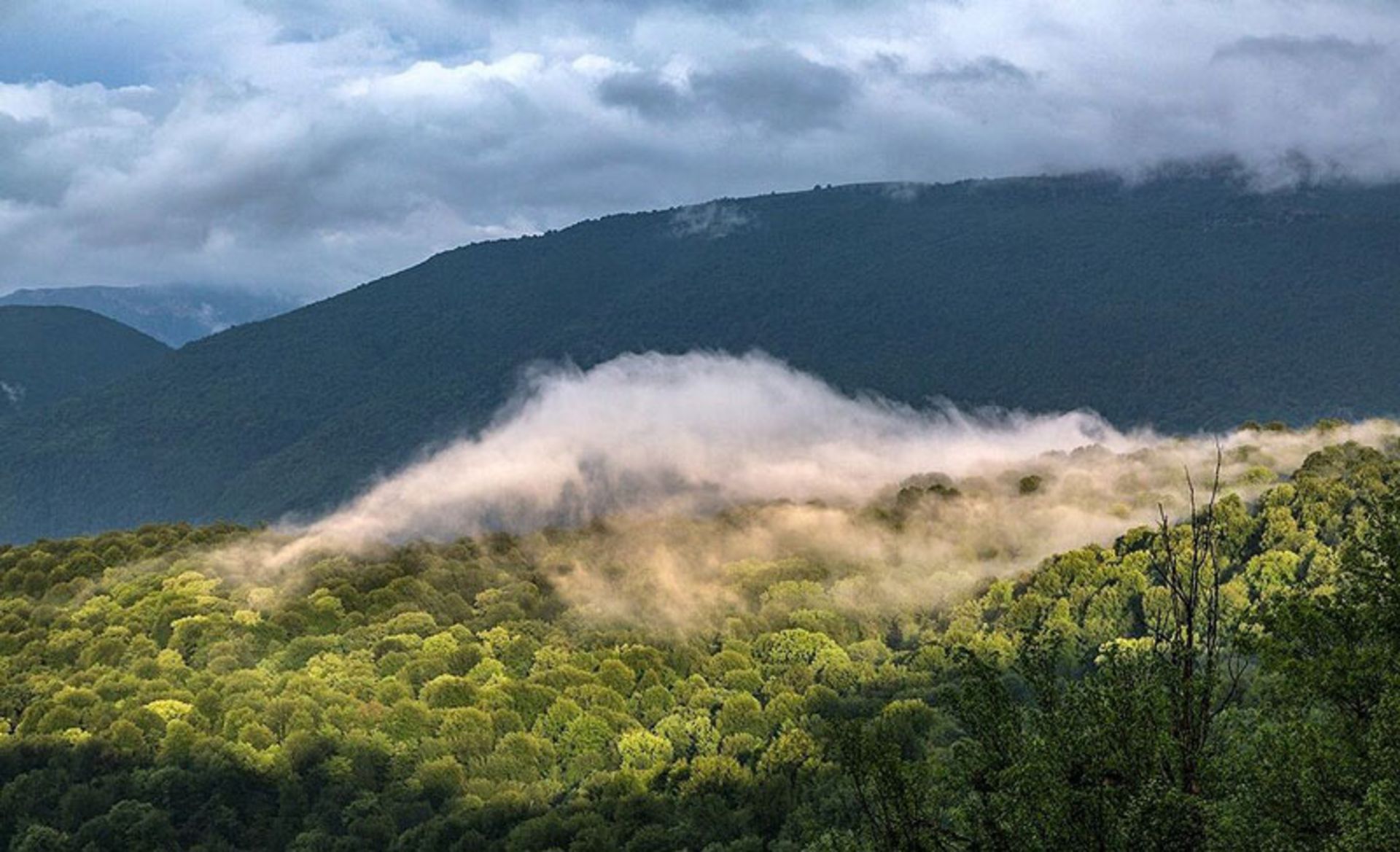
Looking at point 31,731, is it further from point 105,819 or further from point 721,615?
point 721,615

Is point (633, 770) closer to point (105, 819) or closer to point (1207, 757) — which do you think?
point (105, 819)

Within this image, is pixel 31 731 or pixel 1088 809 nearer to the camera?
pixel 1088 809

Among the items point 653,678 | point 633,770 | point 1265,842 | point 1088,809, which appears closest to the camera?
point 1265,842

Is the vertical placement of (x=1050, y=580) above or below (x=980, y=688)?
below

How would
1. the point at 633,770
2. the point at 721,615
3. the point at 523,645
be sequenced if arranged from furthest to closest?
the point at 721,615
the point at 523,645
the point at 633,770

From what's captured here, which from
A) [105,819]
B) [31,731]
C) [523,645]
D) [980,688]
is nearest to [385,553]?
[523,645]

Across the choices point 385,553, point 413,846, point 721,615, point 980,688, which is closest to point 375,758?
point 413,846
